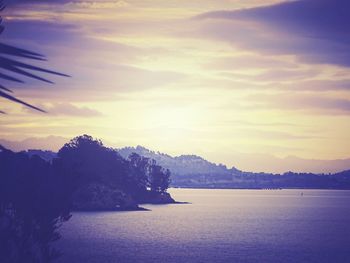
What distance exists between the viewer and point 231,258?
94.6 metres

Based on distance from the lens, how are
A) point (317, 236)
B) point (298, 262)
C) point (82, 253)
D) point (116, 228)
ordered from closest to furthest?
point (298, 262), point (82, 253), point (317, 236), point (116, 228)

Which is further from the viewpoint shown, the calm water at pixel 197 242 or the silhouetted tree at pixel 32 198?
the calm water at pixel 197 242

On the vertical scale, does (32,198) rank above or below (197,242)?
above

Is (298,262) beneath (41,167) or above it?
beneath

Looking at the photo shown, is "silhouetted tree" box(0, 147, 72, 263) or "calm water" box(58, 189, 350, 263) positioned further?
"calm water" box(58, 189, 350, 263)

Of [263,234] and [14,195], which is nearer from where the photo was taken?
[14,195]

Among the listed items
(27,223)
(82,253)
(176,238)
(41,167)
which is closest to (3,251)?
(27,223)

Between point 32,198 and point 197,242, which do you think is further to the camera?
point 197,242

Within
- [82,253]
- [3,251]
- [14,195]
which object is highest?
[14,195]

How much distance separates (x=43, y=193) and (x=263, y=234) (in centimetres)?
10164

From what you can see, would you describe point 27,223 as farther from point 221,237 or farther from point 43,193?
point 221,237

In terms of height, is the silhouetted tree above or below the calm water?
above

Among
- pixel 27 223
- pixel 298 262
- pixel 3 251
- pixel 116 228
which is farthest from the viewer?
pixel 116 228

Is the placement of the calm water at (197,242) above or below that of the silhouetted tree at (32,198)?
below
